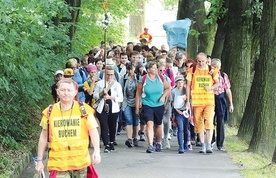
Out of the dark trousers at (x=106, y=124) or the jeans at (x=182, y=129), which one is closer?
the dark trousers at (x=106, y=124)

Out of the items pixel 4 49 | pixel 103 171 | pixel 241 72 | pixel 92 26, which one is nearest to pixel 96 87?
pixel 103 171

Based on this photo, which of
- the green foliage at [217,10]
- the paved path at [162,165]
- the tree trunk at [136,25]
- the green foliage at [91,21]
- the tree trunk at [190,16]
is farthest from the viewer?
the tree trunk at [136,25]

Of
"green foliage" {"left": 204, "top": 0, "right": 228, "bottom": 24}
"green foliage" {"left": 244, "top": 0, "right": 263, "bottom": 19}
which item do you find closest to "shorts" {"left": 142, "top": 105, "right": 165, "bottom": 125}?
"green foliage" {"left": 244, "top": 0, "right": 263, "bottom": 19}

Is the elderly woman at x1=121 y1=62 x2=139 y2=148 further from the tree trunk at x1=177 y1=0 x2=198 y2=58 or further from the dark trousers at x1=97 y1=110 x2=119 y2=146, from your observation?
the tree trunk at x1=177 y1=0 x2=198 y2=58

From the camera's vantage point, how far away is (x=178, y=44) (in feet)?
84.2

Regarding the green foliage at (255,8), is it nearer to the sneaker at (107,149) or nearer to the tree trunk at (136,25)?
the sneaker at (107,149)

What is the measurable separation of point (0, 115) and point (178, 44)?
13.2m

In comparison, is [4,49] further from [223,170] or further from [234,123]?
[234,123]

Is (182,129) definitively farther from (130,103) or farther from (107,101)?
(107,101)

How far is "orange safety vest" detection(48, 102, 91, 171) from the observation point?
735 cm

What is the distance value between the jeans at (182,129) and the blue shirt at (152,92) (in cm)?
52

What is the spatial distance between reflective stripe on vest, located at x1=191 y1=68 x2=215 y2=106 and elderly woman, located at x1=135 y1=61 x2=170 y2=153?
1.98 ft

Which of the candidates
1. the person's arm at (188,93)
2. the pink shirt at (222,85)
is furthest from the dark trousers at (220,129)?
the person's arm at (188,93)

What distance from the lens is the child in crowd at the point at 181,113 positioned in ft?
45.5
